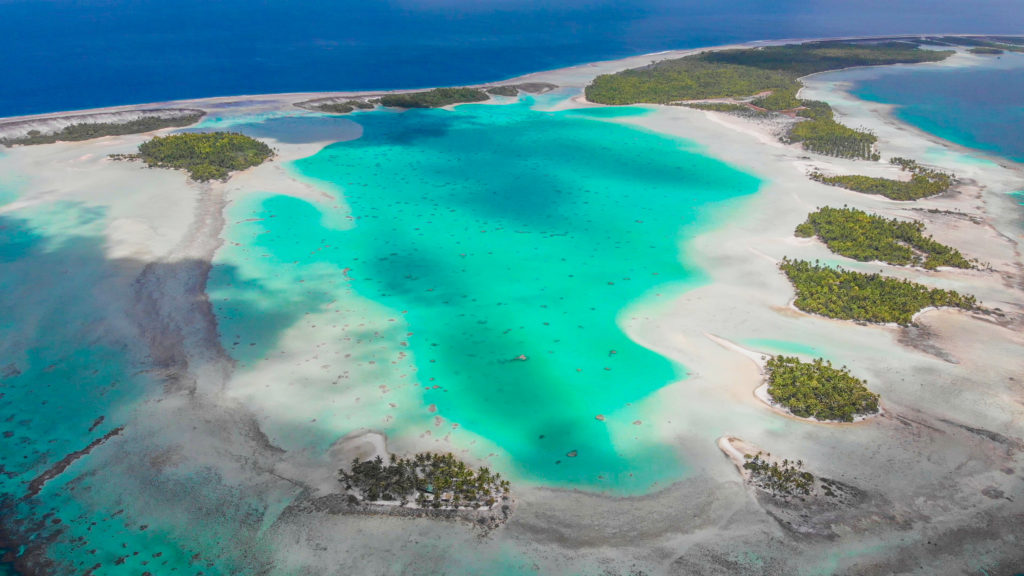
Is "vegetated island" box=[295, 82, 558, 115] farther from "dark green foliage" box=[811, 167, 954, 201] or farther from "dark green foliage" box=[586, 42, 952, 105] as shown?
"dark green foliage" box=[811, 167, 954, 201]

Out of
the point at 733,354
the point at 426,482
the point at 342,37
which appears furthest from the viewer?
the point at 342,37

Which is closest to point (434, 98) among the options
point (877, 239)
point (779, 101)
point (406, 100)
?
point (406, 100)

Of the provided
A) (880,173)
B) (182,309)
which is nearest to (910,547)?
(182,309)

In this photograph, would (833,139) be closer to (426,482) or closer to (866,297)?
(866,297)

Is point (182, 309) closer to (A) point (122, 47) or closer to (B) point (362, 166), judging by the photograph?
(B) point (362, 166)

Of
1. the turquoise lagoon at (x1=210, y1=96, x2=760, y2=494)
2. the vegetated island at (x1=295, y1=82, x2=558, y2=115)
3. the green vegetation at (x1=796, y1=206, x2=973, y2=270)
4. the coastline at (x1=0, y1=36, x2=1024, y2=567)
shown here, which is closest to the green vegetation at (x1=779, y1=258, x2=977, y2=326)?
the coastline at (x1=0, y1=36, x2=1024, y2=567)
